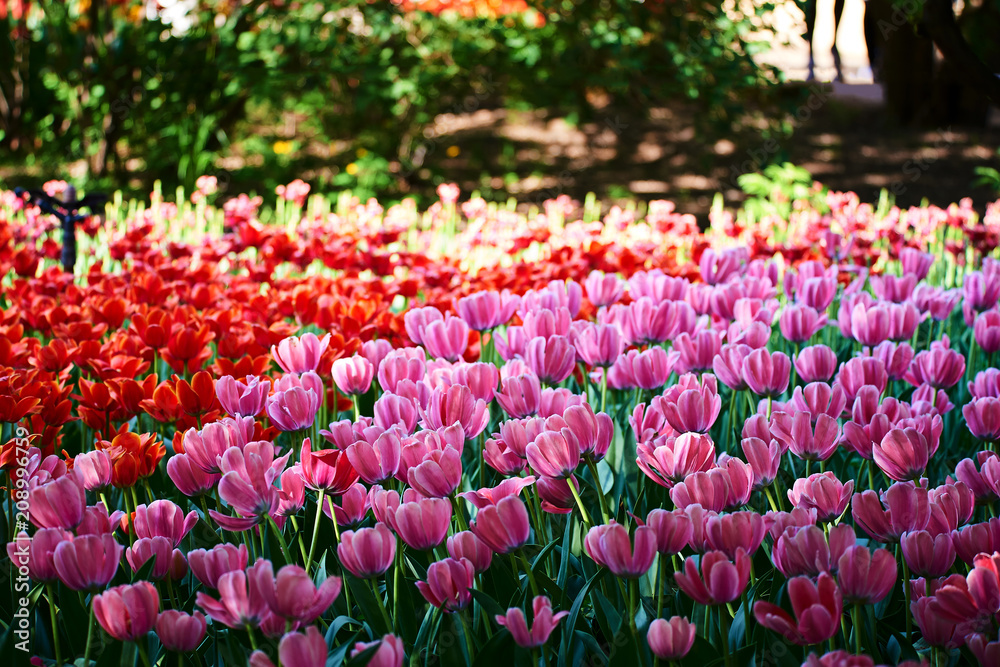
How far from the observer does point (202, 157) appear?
7238 mm

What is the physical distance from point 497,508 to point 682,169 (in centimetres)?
978

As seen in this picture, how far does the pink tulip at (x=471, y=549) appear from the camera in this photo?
95cm

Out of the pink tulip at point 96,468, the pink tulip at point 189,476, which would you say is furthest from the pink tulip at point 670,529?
the pink tulip at point 96,468

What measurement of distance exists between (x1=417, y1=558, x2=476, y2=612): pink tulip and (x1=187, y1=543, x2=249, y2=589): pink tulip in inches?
7.9

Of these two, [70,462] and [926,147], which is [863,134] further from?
[70,462]

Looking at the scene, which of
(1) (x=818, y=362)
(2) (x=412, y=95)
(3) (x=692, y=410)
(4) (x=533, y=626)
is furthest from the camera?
(2) (x=412, y=95)

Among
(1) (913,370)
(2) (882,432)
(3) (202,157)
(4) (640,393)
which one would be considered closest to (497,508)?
(2) (882,432)

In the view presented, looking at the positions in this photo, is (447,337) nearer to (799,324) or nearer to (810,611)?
(799,324)

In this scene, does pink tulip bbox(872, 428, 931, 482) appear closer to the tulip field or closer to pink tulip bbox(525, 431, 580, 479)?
the tulip field

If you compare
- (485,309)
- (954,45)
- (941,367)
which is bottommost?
(941,367)

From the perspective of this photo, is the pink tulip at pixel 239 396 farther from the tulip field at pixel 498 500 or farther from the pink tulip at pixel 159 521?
the pink tulip at pixel 159 521

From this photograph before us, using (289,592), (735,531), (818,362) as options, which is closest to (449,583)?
(289,592)

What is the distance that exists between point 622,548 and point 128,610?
1.61 ft

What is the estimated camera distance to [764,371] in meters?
1.44
